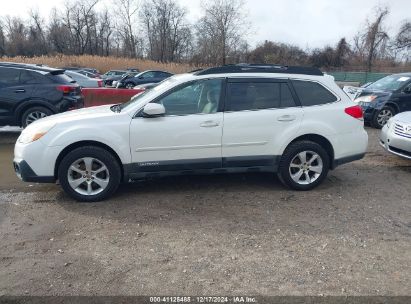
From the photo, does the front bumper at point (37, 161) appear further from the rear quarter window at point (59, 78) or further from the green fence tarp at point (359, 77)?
the green fence tarp at point (359, 77)

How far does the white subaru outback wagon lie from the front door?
1cm

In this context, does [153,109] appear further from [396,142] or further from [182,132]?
[396,142]

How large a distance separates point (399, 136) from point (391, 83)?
5.56m

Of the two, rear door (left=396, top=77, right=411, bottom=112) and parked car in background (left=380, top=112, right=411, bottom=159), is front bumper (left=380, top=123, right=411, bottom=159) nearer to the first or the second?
parked car in background (left=380, top=112, right=411, bottom=159)

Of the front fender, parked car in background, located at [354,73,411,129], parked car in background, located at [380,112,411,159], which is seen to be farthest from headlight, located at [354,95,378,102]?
the front fender

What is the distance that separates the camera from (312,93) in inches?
205

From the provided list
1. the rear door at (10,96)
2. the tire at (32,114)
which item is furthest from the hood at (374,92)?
the rear door at (10,96)

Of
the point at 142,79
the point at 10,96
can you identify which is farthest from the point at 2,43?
the point at 10,96

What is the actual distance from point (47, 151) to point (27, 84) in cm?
468

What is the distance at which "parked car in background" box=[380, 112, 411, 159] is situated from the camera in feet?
20.5

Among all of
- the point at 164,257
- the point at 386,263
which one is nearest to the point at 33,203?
the point at 164,257

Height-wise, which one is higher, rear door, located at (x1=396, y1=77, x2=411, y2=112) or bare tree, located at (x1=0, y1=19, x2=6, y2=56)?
bare tree, located at (x1=0, y1=19, x2=6, y2=56)

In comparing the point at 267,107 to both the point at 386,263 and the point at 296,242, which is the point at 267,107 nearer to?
the point at 296,242

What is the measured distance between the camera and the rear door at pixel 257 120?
4.91 metres
